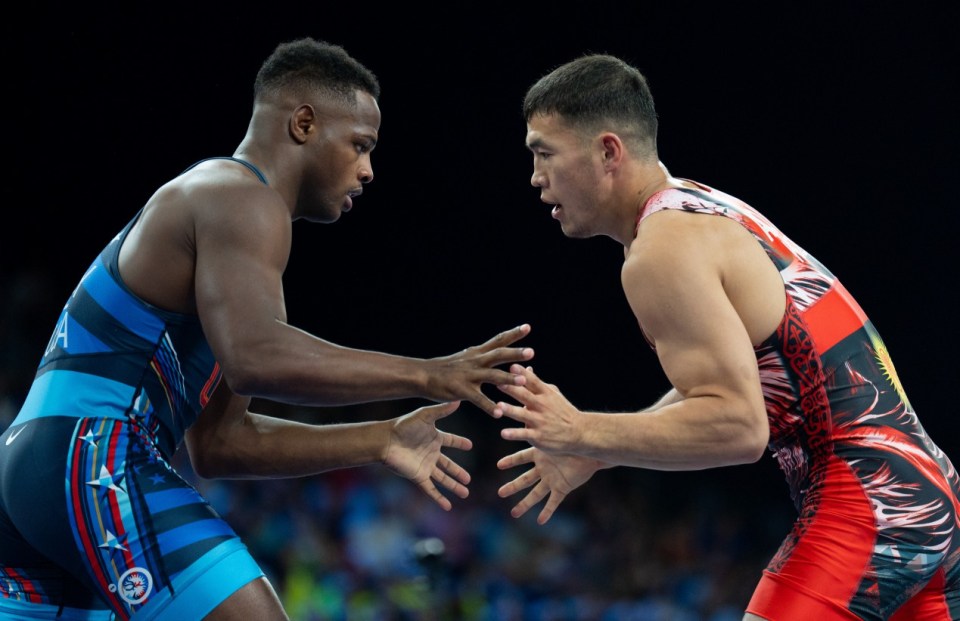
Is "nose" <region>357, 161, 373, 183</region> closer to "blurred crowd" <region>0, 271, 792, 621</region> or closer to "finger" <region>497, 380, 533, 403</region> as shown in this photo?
"finger" <region>497, 380, 533, 403</region>

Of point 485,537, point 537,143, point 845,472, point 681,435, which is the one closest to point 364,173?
point 537,143

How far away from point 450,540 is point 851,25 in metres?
5.28

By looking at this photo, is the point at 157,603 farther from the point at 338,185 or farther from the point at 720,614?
the point at 720,614

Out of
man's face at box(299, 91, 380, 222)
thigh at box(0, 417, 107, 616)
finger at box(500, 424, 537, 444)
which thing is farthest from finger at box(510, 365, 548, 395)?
thigh at box(0, 417, 107, 616)

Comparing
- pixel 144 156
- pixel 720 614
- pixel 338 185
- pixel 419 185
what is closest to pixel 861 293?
pixel 720 614

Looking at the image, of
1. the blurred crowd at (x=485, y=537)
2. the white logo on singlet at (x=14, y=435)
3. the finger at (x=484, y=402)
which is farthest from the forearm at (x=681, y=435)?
the blurred crowd at (x=485, y=537)

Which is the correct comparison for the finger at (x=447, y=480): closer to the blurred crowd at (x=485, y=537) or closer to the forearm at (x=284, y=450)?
the forearm at (x=284, y=450)

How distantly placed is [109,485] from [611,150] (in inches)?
63.9

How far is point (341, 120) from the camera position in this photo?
9.73 ft

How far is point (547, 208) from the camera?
8352mm

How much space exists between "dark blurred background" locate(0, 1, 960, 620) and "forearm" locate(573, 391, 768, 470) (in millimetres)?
4809

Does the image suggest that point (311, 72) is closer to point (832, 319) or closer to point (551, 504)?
point (551, 504)

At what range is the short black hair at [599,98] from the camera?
9.60ft

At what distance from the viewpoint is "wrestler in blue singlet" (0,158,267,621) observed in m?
2.34
